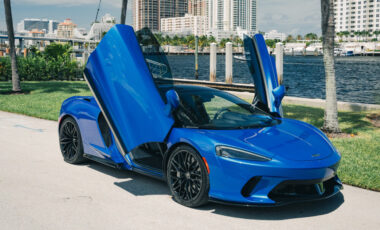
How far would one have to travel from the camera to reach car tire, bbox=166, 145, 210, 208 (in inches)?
175

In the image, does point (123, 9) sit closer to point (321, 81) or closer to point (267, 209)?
point (267, 209)

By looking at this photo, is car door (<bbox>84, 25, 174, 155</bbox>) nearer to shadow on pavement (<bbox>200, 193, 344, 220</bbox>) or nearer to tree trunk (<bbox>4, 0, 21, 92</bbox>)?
shadow on pavement (<bbox>200, 193, 344, 220</bbox>)

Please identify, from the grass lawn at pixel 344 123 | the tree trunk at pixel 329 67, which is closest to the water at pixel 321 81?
the grass lawn at pixel 344 123

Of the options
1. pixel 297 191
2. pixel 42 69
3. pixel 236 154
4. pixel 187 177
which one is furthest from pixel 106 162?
pixel 42 69

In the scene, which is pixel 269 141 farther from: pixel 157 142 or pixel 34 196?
pixel 34 196

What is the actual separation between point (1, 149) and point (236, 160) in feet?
16.3

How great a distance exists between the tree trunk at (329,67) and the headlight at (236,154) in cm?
530

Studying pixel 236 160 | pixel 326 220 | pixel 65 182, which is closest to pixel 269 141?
pixel 236 160

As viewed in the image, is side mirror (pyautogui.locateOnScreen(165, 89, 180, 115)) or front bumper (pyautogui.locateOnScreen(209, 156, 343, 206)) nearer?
front bumper (pyautogui.locateOnScreen(209, 156, 343, 206))

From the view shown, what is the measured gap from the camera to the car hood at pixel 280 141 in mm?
4348

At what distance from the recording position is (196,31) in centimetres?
3366

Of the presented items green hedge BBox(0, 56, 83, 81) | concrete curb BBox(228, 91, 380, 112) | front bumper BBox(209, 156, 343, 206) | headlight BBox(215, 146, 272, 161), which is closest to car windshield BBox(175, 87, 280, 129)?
headlight BBox(215, 146, 272, 161)

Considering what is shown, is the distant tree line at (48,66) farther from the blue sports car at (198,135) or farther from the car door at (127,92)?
the car door at (127,92)

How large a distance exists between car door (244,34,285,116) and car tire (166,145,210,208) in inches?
67.6
